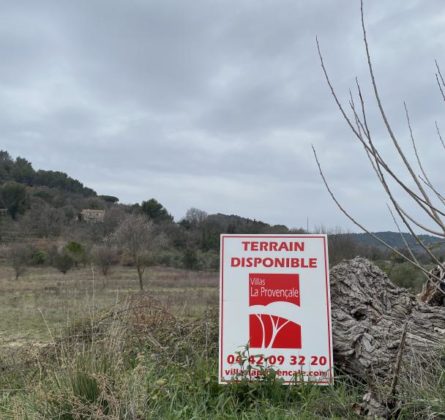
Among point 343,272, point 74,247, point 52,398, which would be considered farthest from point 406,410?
point 74,247

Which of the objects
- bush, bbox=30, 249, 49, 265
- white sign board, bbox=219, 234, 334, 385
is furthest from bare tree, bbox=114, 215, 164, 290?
white sign board, bbox=219, 234, 334, 385

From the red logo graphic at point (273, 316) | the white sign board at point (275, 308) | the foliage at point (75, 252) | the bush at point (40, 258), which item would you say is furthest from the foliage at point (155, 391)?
the bush at point (40, 258)

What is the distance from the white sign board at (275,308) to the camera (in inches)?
156

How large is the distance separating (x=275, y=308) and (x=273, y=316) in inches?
2.6

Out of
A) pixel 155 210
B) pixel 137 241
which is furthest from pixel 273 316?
pixel 155 210

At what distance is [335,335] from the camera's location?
14.2 ft

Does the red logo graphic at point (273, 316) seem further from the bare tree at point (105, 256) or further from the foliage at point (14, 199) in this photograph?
the foliage at point (14, 199)

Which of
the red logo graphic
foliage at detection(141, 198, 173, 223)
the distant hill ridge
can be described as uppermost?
the distant hill ridge

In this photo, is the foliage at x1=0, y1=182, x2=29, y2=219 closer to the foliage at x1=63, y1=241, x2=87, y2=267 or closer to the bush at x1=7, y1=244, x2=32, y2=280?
the bush at x1=7, y1=244, x2=32, y2=280

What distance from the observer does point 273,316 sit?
4059 millimetres

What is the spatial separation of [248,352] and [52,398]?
150 cm

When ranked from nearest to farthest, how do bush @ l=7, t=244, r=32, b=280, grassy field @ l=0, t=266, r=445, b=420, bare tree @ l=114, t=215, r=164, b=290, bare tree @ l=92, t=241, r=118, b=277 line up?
grassy field @ l=0, t=266, r=445, b=420 < bare tree @ l=114, t=215, r=164, b=290 < bush @ l=7, t=244, r=32, b=280 < bare tree @ l=92, t=241, r=118, b=277

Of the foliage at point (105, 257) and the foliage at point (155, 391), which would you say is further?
the foliage at point (105, 257)

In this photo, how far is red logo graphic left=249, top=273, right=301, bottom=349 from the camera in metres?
4.02
